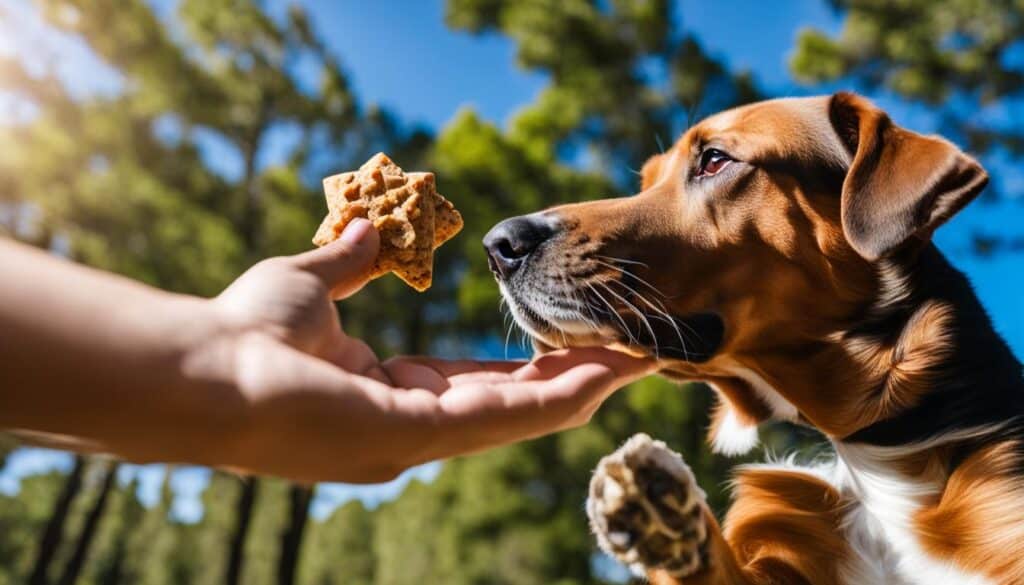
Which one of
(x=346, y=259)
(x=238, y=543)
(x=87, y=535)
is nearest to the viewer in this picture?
(x=346, y=259)

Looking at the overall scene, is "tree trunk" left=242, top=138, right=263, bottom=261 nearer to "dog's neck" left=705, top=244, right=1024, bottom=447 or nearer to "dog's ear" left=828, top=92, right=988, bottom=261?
"dog's neck" left=705, top=244, right=1024, bottom=447

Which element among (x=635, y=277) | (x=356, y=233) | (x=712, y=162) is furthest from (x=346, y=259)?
(x=712, y=162)

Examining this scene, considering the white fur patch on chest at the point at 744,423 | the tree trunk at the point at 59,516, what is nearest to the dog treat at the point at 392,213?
the white fur patch on chest at the point at 744,423

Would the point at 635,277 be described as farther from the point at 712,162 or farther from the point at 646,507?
the point at 646,507

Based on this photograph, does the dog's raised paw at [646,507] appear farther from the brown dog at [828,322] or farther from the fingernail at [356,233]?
the fingernail at [356,233]

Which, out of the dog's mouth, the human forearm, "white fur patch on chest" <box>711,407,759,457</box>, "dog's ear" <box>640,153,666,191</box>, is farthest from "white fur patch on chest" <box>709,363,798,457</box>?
the human forearm

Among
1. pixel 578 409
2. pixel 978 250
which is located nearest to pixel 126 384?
pixel 578 409

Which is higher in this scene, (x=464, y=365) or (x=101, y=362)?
(x=464, y=365)

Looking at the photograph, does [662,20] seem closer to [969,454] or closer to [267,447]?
[969,454]
